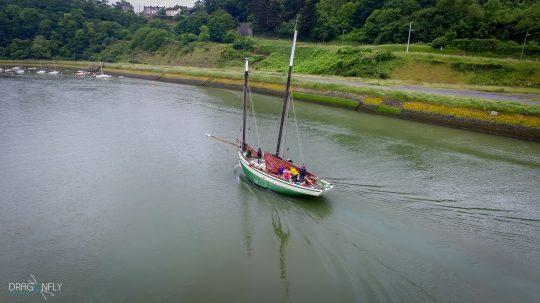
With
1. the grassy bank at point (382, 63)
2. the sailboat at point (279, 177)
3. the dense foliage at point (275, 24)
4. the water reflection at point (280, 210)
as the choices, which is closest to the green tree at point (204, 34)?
the dense foliage at point (275, 24)

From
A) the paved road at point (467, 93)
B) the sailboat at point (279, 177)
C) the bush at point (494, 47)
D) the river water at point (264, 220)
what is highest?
the bush at point (494, 47)

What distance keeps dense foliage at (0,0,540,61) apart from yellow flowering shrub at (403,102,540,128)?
2034 cm

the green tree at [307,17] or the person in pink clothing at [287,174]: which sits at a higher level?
the green tree at [307,17]

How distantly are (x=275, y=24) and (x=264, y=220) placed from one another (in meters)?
93.6

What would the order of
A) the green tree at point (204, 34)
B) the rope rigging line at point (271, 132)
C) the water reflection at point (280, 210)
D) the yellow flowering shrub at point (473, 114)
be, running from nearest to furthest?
the water reflection at point (280, 210)
the rope rigging line at point (271, 132)
the yellow flowering shrub at point (473, 114)
the green tree at point (204, 34)

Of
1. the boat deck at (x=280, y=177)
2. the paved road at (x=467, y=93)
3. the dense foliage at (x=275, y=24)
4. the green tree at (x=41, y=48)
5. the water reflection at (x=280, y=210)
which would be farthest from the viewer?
the green tree at (x=41, y=48)

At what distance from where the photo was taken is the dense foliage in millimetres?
68750

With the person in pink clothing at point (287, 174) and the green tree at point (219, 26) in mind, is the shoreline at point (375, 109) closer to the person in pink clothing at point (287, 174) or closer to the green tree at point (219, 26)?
the person in pink clothing at point (287, 174)

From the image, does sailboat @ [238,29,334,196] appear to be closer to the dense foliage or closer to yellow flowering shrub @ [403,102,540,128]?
yellow flowering shrub @ [403,102,540,128]

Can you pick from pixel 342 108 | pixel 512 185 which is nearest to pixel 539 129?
pixel 512 185

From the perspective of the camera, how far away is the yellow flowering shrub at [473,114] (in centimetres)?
3769

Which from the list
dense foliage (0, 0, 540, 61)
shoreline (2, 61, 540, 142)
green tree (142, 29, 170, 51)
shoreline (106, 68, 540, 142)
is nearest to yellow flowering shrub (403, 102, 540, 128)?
shoreline (2, 61, 540, 142)

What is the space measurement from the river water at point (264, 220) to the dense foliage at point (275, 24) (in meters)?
30.2

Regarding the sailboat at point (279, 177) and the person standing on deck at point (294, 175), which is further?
the person standing on deck at point (294, 175)
